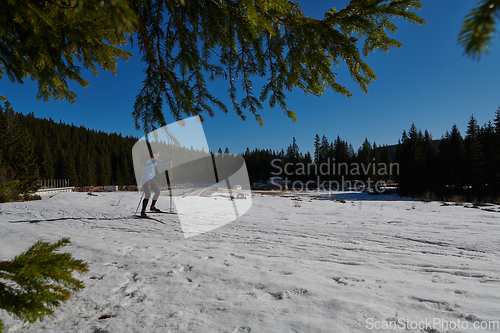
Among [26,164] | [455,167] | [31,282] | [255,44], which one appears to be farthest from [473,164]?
[26,164]

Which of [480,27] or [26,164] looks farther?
[26,164]

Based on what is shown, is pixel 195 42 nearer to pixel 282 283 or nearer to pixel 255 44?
pixel 255 44

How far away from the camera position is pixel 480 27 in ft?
2.25

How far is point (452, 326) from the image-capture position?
1608mm

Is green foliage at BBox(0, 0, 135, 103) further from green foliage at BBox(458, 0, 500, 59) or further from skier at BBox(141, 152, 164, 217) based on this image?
skier at BBox(141, 152, 164, 217)

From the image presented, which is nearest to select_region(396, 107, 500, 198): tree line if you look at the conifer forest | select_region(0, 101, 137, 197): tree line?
the conifer forest

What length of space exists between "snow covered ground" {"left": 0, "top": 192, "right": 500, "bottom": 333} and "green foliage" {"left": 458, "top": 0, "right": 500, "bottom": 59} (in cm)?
190

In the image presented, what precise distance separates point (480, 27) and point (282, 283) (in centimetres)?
248

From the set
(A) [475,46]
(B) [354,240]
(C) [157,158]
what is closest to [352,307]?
(A) [475,46]

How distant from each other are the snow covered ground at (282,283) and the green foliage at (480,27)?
1899 millimetres

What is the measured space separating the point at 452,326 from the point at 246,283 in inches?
71.1

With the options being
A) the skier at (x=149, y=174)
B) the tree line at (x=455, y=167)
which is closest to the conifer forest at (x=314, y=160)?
the tree line at (x=455, y=167)

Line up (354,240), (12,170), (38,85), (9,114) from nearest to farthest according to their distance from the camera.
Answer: (38,85)
(354,240)
(12,170)
(9,114)

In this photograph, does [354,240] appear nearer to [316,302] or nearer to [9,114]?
[316,302]
